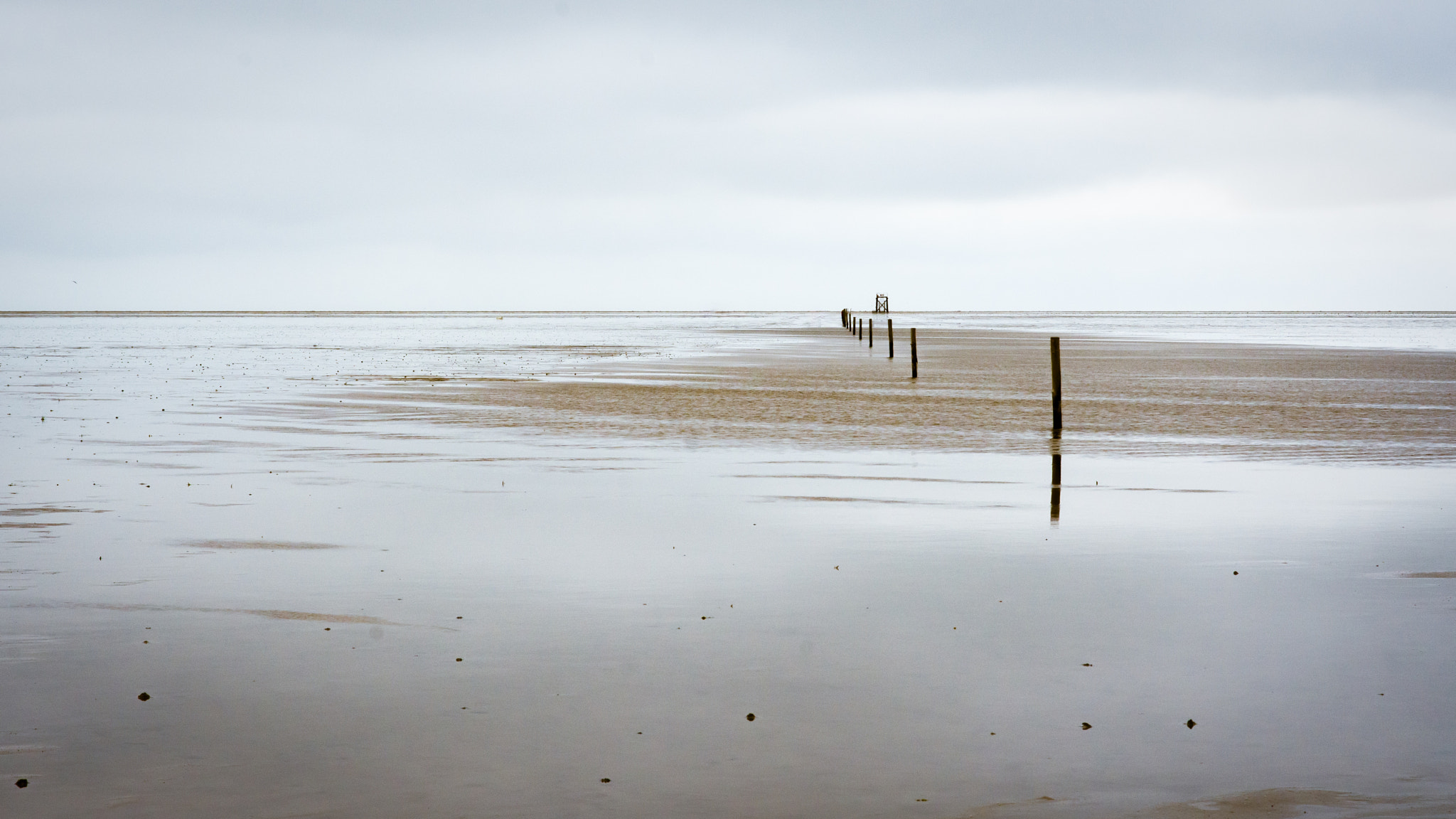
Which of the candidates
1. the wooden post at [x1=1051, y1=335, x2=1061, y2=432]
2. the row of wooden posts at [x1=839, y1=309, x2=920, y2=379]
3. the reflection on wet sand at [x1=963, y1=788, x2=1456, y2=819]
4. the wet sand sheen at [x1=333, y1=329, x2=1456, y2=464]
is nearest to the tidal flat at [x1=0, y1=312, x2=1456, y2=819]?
the reflection on wet sand at [x1=963, y1=788, x2=1456, y2=819]

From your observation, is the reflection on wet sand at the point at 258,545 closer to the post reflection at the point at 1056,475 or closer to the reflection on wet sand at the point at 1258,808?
the post reflection at the point at 1056,475

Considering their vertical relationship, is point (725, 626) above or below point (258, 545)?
below

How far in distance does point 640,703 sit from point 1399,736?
14.3 ft

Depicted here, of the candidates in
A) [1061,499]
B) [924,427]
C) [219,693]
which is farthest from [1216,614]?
[924,427]

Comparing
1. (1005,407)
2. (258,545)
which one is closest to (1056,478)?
(258,545)

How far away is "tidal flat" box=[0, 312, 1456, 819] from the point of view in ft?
21.3

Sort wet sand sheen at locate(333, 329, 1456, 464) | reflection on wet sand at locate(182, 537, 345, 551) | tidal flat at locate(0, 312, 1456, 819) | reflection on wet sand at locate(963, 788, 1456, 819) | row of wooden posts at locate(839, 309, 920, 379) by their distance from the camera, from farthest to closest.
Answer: row of wooden posts at locate(839, 309, 920, 379) < wet sand sheen at locate(333, 329, 1456, 464) < reflection on wet sand at locate(182, 537, 345, 551) < tidal flat at locate(0, 312, 1456, 819) < reflection on wet sand at locate(963, 788, 1456, 819)

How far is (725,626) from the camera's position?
31.5 ft

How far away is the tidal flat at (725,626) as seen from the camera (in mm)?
6480

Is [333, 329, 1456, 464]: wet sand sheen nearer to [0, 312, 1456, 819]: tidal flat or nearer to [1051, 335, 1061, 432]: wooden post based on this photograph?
[1051, 335, 1061, 432]: wooden post

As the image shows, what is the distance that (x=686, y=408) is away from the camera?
30828 mm

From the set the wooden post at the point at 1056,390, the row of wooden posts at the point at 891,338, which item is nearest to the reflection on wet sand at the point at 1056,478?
the wooden post at the point at 1056,390

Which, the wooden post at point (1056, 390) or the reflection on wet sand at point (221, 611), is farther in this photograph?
the wooden post at point (1056, 390)

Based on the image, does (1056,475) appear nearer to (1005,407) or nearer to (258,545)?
(258,545)
